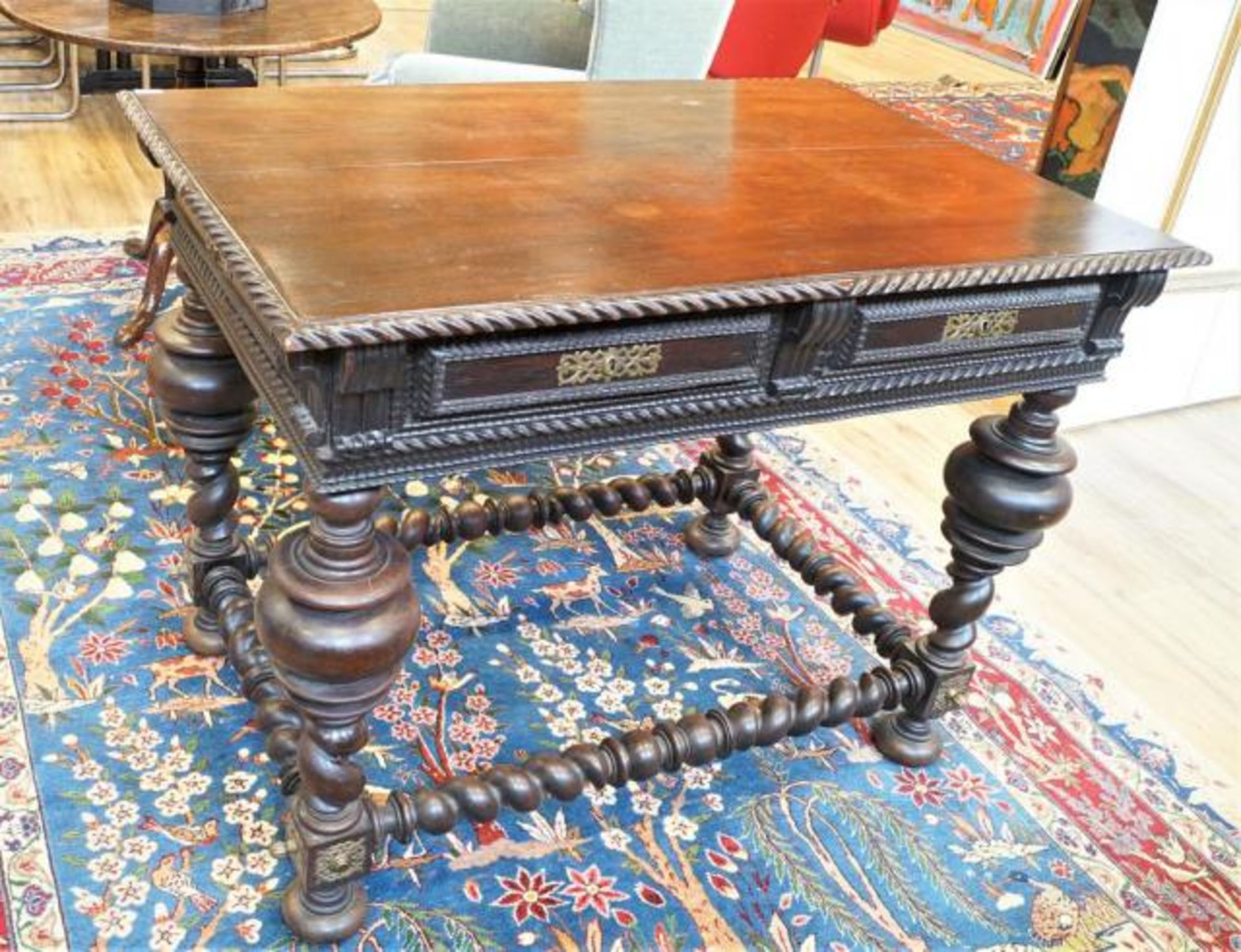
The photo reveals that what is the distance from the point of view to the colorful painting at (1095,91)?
3051 millimetres

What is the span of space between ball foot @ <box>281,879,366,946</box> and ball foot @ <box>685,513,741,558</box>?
1.12 m

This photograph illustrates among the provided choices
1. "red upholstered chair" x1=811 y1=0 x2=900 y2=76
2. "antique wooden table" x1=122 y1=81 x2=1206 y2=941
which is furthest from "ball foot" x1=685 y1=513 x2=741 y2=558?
"red upholstered chair" x1=811 y1=0 x2=900 y2=76

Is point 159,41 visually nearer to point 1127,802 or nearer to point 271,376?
point 271,376

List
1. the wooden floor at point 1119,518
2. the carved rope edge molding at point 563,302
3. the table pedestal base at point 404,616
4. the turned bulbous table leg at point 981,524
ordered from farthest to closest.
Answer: the wooden floor at point 1119,518
the turned bulbous table leg at point 981,524
the table pedestal base at point 404,616
the carved rope edge molding at point 563,302

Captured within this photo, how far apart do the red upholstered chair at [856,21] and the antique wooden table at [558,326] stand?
12.9 feet

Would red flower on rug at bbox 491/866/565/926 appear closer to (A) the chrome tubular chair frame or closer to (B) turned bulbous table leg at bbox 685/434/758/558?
(B) turned bulbous table leg at bbox 685/434/758/558

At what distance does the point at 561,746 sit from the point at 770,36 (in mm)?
2608

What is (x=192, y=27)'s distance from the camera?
3594mm

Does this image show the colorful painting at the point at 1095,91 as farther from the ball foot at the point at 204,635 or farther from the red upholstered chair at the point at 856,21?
the red upholstered chair at the point at 856,21

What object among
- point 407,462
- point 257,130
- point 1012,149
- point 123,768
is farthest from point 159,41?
point 1012,149

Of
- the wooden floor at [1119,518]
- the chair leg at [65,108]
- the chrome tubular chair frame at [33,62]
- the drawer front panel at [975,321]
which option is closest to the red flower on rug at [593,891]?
the drawer front panel at [975,321]

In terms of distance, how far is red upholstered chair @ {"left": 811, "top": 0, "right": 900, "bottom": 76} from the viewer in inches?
230

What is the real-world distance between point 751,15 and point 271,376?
2.88 metres

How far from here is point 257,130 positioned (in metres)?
1.72
